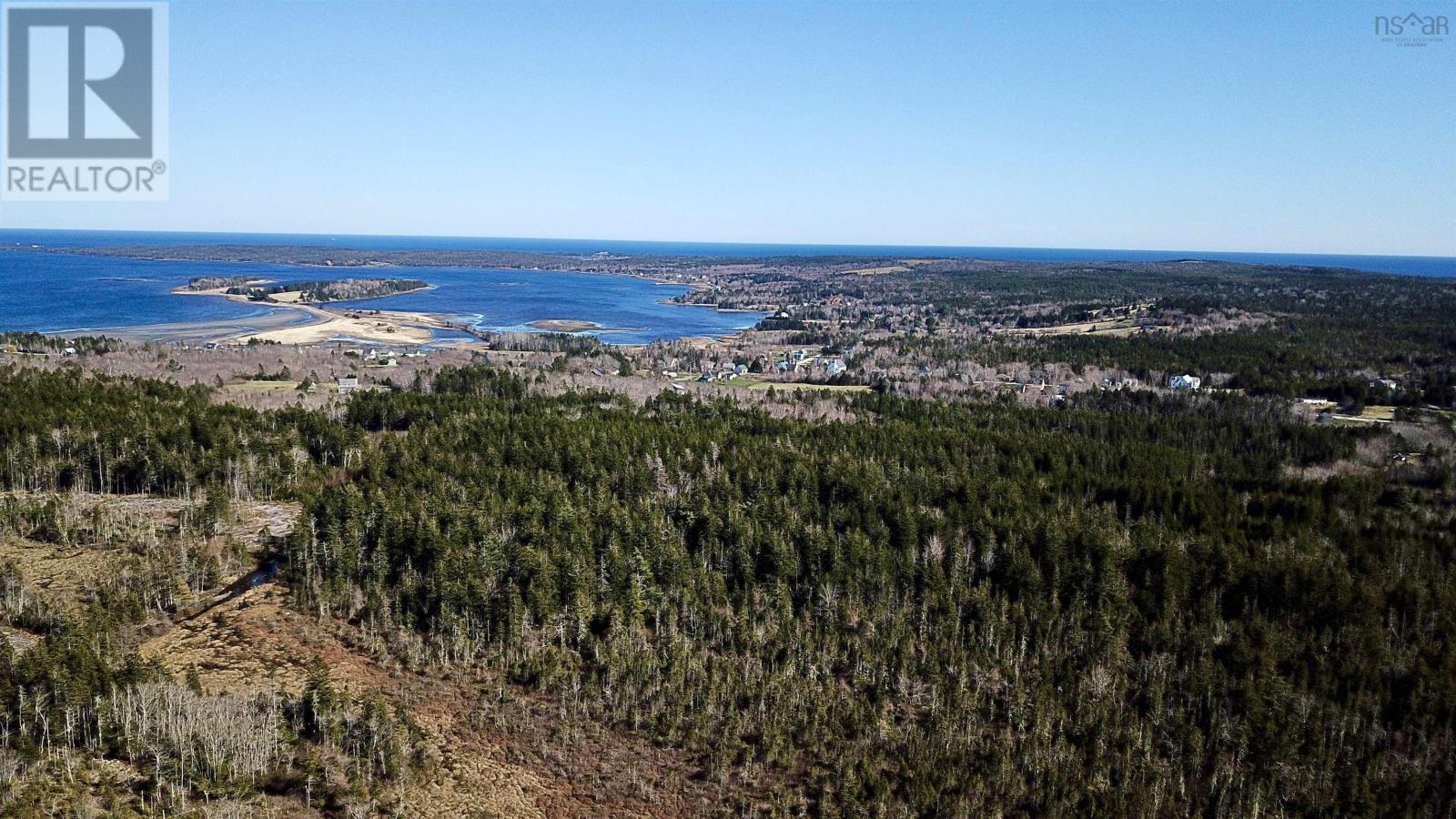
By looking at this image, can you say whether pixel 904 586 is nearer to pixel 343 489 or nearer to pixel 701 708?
pixel 701 708

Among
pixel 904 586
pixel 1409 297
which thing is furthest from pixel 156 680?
pixel 1409 297

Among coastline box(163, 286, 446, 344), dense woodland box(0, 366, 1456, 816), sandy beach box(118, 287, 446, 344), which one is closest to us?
dense woodland box(0, 366, 1456, 816)

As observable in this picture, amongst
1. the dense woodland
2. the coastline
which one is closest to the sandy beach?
the coastline

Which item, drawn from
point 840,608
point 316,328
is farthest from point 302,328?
point 840,608

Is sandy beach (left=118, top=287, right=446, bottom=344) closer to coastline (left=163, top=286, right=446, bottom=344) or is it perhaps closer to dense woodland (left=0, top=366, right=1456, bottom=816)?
coastline (left=163, top=286, right=446, bottom=344)

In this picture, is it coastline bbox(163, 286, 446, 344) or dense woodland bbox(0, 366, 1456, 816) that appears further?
coastline bbox(163, 286, 446, 344)

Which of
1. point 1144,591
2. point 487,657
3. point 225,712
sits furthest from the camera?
point 1144,591

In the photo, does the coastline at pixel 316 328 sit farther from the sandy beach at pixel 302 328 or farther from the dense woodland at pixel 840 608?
the dense woodland at pixel 840 608

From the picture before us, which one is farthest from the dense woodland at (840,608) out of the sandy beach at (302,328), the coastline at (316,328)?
the coastline at (316,328)
